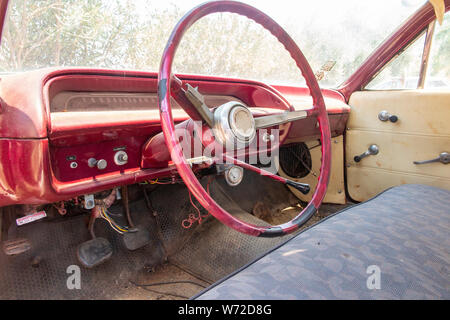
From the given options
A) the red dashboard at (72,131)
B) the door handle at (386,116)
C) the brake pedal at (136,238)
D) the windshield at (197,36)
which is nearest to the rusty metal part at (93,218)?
the brake pedal at (136,238)

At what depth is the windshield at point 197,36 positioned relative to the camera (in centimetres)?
115

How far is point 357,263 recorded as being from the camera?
0.81 m

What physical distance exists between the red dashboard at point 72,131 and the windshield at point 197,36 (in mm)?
99

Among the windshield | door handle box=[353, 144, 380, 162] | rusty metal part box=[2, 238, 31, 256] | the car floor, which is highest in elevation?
the windshield

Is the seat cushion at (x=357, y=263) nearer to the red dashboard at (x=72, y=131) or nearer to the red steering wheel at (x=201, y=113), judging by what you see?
the red steering wheel at (x=201, y=113)

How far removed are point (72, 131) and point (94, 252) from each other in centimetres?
79

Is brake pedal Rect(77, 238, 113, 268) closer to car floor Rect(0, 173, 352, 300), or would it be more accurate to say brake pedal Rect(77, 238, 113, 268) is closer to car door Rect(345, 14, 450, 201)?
car floor Rect(0, 173, 352, 300)

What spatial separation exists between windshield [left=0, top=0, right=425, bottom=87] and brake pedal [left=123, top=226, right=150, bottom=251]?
35.3 inches

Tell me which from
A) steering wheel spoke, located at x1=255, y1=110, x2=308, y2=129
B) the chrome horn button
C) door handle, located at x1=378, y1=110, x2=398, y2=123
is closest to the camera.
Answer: the chrome horn button

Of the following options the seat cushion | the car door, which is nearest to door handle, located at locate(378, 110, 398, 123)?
the car door

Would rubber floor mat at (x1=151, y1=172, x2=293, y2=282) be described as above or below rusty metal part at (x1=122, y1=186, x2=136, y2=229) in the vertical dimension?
below

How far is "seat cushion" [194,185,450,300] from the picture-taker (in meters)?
0.71

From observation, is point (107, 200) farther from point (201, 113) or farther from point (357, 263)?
point (357, 263)

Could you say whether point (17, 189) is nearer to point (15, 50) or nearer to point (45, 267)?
point (15, 50)
